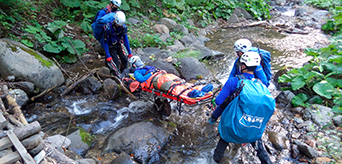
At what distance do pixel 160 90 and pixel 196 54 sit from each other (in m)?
4.47

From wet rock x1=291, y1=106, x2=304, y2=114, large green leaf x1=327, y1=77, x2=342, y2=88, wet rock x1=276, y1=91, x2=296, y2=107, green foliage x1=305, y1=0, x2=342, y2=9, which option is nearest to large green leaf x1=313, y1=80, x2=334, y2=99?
large green leaf x1=327, y1=77, x2=342, y2=88

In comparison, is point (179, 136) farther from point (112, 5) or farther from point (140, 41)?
point (140, 41)

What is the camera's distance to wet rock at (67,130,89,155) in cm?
406

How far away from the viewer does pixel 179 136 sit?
486 centimetres

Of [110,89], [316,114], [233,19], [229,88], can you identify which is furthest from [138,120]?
[233,19]

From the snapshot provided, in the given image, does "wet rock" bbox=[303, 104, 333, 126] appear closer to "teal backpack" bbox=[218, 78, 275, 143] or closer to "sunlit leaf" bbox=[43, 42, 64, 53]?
"teal backpack" bbox=[218, 78, 275, 143]

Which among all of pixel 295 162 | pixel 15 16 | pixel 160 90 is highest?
pixel 15 16

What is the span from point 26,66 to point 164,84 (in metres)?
4.05

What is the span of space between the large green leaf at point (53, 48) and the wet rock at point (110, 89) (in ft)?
7.28

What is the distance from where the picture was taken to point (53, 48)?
676 centimetres

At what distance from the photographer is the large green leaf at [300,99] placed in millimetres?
5919

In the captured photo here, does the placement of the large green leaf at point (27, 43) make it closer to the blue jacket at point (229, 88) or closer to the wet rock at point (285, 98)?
the blue jacket at point (229, 88)

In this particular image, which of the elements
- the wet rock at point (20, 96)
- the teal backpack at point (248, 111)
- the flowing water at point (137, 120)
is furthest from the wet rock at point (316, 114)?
the wet rock at point (20, 96)

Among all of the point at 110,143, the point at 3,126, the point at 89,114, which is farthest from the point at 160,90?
the point at 3,126
